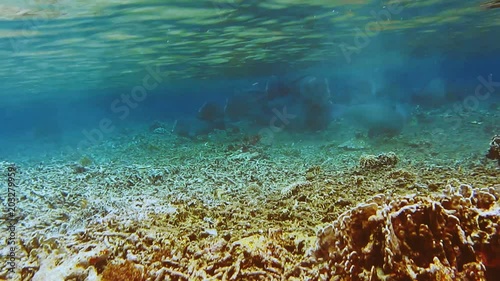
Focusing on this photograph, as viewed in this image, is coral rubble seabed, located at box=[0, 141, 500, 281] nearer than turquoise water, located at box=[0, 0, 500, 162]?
Yes

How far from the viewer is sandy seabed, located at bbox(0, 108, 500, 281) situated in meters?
3.07

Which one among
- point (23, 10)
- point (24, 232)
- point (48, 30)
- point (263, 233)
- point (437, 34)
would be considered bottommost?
point (437, 34)

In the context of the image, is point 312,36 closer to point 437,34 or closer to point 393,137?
point 393,137

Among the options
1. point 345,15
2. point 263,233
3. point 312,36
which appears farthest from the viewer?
point 312,36

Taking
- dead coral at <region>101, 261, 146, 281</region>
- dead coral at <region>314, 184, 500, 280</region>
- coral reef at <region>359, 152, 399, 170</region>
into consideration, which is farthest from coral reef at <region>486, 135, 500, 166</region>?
dead coral at <region>101, 261, 146, 281</region>

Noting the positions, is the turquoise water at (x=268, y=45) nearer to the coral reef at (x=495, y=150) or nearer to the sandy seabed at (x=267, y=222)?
the coral reef at (x=495, y=150)

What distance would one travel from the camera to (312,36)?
79.5 feet

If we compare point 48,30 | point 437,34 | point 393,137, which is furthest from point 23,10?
point 437,34

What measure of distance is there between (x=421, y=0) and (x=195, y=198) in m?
16.5

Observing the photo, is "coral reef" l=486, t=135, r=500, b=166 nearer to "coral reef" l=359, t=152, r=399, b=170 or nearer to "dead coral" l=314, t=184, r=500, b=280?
"coral reef" l=359, t=152, r=399, b=170

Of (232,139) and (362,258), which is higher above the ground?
(362,258)

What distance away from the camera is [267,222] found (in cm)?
561

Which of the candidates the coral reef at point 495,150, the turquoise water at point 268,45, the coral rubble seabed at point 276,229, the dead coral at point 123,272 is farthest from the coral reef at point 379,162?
the dead coral at point 123,272

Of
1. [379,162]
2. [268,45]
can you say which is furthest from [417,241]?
[268,45]
